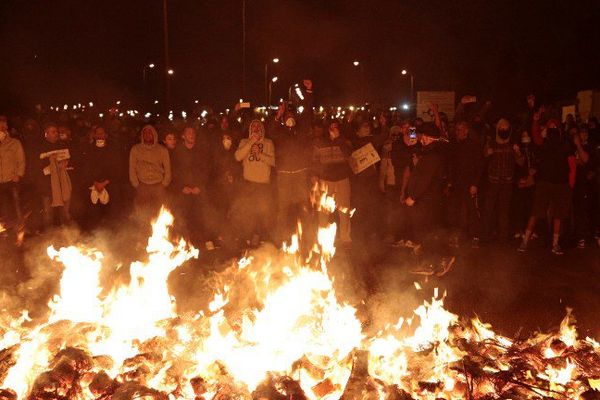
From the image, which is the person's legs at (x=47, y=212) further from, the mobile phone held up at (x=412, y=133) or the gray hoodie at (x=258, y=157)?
the mobile phone held up at (x=412, y=133)

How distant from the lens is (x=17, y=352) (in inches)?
199

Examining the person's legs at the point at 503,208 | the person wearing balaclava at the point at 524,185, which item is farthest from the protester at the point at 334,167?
the person wearing balaclava at the point at 524,185

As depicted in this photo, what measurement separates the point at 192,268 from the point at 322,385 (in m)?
4.47

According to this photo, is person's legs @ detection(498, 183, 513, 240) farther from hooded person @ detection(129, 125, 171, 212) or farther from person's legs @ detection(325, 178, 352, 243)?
hooded person @ detection(129, 125, 171, 212)

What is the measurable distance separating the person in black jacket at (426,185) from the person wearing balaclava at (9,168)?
6.61m

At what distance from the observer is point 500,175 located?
396 inches

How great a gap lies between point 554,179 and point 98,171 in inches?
309

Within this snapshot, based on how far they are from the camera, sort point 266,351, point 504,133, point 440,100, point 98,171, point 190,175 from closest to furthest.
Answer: point 266,351, point 504,133, point 190,175, point 98,171, point 440,100

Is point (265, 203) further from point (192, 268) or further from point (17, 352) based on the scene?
point (17, 352)

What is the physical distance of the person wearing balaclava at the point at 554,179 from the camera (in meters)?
9.30

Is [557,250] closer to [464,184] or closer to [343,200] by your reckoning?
[464,184]

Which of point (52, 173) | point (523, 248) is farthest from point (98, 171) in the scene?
point (523, 248)

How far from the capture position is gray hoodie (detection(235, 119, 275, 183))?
974 centimetres

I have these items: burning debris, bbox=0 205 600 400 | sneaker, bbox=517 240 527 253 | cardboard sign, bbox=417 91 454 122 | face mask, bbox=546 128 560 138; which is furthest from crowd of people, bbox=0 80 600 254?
cardboard sign, bbox=417 91 454 122
